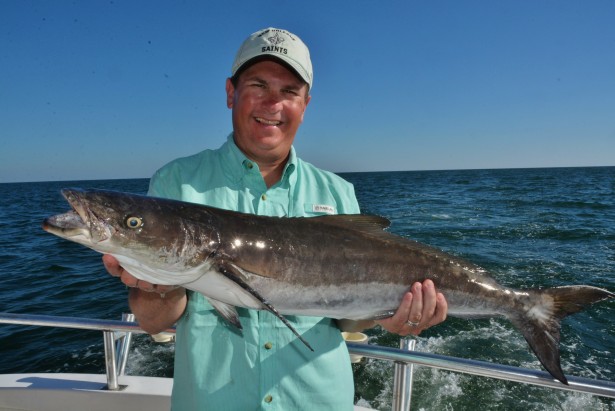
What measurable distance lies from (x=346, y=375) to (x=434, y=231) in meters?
19.2


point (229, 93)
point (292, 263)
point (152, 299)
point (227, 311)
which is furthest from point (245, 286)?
point (229, 93)

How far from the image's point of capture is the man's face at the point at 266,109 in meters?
3.16

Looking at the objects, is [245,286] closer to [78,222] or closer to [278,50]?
[78,222]

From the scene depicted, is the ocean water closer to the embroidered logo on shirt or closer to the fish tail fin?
the fish tail fin

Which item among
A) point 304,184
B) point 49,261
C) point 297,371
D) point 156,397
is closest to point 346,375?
point 297,371

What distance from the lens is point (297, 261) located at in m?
2.93

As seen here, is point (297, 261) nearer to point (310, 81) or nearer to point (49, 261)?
point (310, 81)

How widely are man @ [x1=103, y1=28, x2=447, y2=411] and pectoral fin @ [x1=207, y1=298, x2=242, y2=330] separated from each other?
0.42 feet

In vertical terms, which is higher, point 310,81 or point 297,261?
point 310,81

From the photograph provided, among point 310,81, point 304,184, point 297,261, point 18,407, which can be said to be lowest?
point 18,407

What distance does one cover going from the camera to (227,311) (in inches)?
102

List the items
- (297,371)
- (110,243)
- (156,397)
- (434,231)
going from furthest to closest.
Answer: (434,231)
(156,397)
(297,371)
(110,243)

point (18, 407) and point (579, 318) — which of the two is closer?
point (18, 407)

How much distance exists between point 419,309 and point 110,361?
9.46 ft
